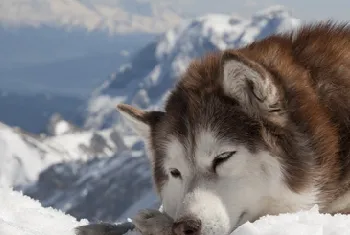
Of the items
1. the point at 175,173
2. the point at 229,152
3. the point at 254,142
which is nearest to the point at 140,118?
the point at 175,173

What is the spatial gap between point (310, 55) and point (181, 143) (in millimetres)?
1478

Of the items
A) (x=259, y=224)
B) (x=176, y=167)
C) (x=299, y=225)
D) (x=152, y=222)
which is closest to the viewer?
(x=299, y=225)

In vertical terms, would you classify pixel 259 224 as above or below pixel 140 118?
below

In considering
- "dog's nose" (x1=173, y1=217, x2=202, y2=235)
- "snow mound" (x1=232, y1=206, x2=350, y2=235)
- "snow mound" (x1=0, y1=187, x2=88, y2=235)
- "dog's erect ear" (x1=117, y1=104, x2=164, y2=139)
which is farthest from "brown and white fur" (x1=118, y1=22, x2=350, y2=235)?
"snow mound" (x1=0, y1=187, x2=88, y2=235)

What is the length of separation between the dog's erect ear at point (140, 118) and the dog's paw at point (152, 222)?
3.00 ft

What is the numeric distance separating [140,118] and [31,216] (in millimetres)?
1308

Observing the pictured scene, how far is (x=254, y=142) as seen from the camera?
17.4 ft

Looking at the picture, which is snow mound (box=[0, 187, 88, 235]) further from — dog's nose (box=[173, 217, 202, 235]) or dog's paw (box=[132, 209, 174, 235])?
dog's nose (box=[173, 217, 202, 235])

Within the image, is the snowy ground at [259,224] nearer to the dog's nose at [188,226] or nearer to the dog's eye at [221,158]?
the dog's nose at [188,226]

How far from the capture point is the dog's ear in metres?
5.21

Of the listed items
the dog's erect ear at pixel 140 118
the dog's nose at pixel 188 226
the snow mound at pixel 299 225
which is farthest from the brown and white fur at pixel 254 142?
the snow mound at pixel 299 225

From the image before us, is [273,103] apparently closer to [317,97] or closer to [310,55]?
[317,97]

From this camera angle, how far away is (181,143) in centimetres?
554

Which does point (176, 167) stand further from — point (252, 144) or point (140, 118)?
point (140, 118)
